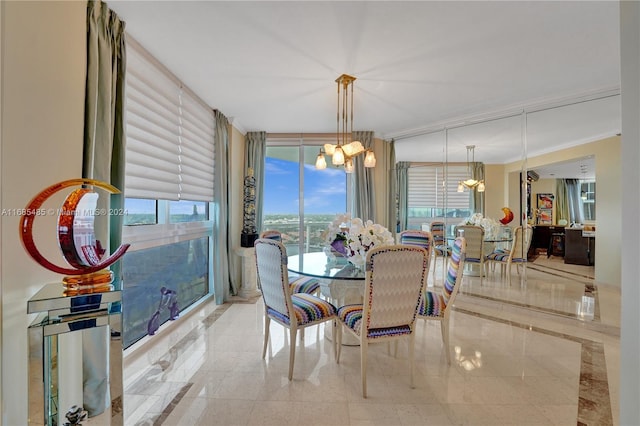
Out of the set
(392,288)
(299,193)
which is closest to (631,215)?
(392,288)

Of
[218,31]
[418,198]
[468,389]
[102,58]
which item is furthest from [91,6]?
[418,198]

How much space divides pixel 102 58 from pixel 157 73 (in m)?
0.81

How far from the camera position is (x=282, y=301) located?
2.18 m

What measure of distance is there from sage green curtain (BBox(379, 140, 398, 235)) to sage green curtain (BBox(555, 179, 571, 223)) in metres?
2.23

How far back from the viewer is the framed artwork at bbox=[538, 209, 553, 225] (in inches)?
Answer: 156

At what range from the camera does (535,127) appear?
356 centimetres

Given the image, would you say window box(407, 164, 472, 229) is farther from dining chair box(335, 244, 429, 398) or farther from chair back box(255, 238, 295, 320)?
chair back box(255, 238, 295, 320)

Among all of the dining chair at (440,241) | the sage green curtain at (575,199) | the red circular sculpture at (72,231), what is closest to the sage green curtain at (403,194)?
the dining chair at (440,241)

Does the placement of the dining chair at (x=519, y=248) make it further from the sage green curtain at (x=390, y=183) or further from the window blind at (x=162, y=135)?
the window blind at (x=162, y=135)

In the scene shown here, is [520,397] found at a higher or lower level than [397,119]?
lower

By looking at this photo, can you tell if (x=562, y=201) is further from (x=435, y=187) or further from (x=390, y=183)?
(x=390, y=183)

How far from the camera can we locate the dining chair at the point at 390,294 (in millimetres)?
1853

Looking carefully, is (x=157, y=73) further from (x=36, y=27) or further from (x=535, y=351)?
(x=535, y=351)

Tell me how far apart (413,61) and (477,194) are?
2497mm
